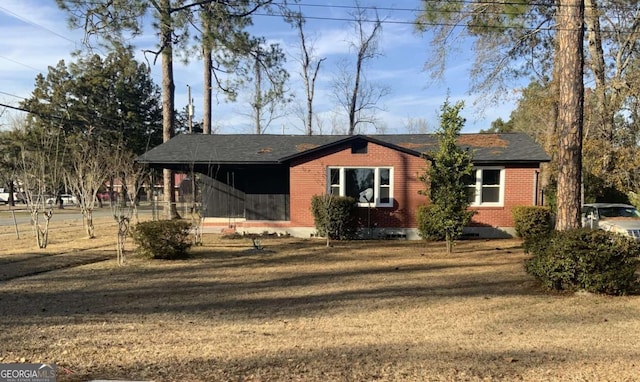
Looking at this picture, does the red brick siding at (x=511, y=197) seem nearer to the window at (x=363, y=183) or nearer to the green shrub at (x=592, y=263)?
the window at (x=363, y=183)

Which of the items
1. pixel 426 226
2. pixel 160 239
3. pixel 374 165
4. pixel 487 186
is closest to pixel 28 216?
Answer: pixel 160 239

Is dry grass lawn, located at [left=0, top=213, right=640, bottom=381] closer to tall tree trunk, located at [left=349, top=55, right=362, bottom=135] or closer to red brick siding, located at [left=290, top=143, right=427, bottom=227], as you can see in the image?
red brick siding, located at [left=290, top=143, right=427, bottom=227]

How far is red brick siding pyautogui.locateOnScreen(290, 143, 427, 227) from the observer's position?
15703 mm

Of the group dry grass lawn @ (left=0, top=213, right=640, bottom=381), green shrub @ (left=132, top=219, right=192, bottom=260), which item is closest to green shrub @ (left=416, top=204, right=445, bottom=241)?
dry grass lawn @ (left=0, top=213, right=640, bottom=381)

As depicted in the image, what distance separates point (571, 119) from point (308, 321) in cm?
648

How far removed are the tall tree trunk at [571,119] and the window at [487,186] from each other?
754cm

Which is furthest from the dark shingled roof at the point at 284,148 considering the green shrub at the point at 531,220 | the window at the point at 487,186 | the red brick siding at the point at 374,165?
the green shrub at the point at 531,220

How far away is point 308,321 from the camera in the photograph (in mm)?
6113

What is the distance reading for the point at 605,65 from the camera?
21.9 m

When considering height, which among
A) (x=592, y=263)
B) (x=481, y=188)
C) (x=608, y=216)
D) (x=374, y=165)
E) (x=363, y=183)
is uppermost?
(x=374, y=165)

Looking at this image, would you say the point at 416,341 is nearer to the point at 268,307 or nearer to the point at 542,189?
the point at 268,307

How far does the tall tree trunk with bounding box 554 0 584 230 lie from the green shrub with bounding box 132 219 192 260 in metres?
8.71

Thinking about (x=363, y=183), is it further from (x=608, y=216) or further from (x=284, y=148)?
(x=608, y=216)

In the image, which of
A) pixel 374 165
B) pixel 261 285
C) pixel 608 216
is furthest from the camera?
pixel 374 165
